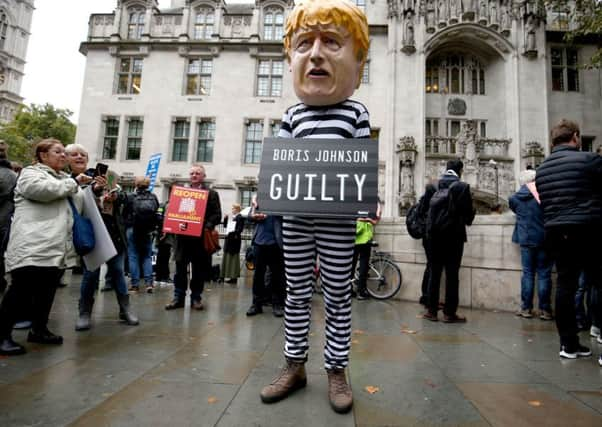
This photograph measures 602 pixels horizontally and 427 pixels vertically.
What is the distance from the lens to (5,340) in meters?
2.89

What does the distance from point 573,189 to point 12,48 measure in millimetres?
83919

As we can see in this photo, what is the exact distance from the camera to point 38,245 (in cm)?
298

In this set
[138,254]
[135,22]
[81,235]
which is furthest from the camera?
[135,22]

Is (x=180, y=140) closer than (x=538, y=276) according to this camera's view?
No

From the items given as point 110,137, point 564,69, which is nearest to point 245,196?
point 110,137

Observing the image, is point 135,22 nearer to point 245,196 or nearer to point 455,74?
point 245,196

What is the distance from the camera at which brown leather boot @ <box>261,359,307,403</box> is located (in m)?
2.00

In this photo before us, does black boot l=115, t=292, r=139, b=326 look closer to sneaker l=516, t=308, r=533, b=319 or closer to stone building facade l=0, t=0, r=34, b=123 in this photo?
sneaker l=516, t=308, r=533, b=319

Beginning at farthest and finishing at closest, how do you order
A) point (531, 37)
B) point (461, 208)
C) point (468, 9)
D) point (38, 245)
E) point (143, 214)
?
point (468, 9), point (531, 37), point (143, 214), point (461, 208), point (38, 245)

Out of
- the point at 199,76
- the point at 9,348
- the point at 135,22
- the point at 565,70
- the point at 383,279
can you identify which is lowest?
the point at 9,348

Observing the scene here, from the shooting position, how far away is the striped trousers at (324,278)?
2.13 meters

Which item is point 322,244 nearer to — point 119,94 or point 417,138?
point 417,138

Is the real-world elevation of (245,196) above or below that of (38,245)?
above

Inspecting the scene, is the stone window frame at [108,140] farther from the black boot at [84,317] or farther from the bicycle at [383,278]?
the black boot at [84,317]
